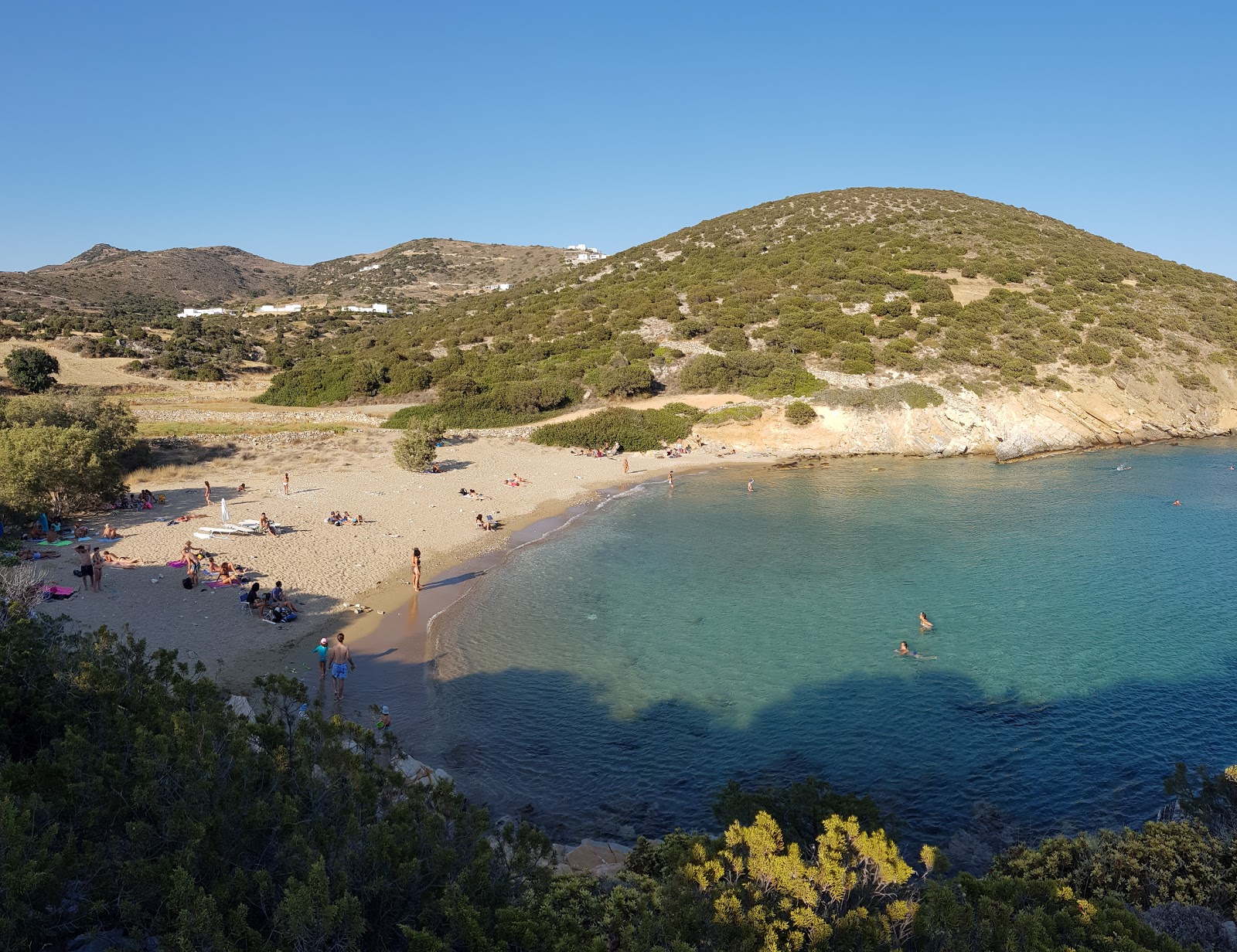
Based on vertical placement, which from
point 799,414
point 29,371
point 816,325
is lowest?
point 799,414

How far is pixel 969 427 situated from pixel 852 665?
34102mm

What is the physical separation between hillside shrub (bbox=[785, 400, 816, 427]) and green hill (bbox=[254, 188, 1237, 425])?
7.87ft

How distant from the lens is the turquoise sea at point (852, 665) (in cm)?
1349

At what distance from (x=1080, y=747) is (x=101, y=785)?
16.7m

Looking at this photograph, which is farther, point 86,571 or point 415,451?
point 415,451

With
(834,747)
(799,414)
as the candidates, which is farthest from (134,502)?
(799,414)

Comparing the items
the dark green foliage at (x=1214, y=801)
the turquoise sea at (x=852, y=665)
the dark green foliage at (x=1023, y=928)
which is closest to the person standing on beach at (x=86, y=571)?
the turquoise sea at (x=852, y=665)

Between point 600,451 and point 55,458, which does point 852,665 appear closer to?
point 600,451

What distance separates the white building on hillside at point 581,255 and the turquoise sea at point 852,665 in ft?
341

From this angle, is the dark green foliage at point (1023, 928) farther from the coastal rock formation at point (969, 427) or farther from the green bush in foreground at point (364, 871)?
the coastal rock formation at point (969, 427)

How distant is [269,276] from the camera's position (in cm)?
15375

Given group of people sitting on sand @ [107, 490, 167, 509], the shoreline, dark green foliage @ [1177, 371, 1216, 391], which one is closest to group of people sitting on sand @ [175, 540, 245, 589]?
the shoreline

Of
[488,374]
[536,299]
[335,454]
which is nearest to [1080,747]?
[335,454]

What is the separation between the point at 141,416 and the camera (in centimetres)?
4575
